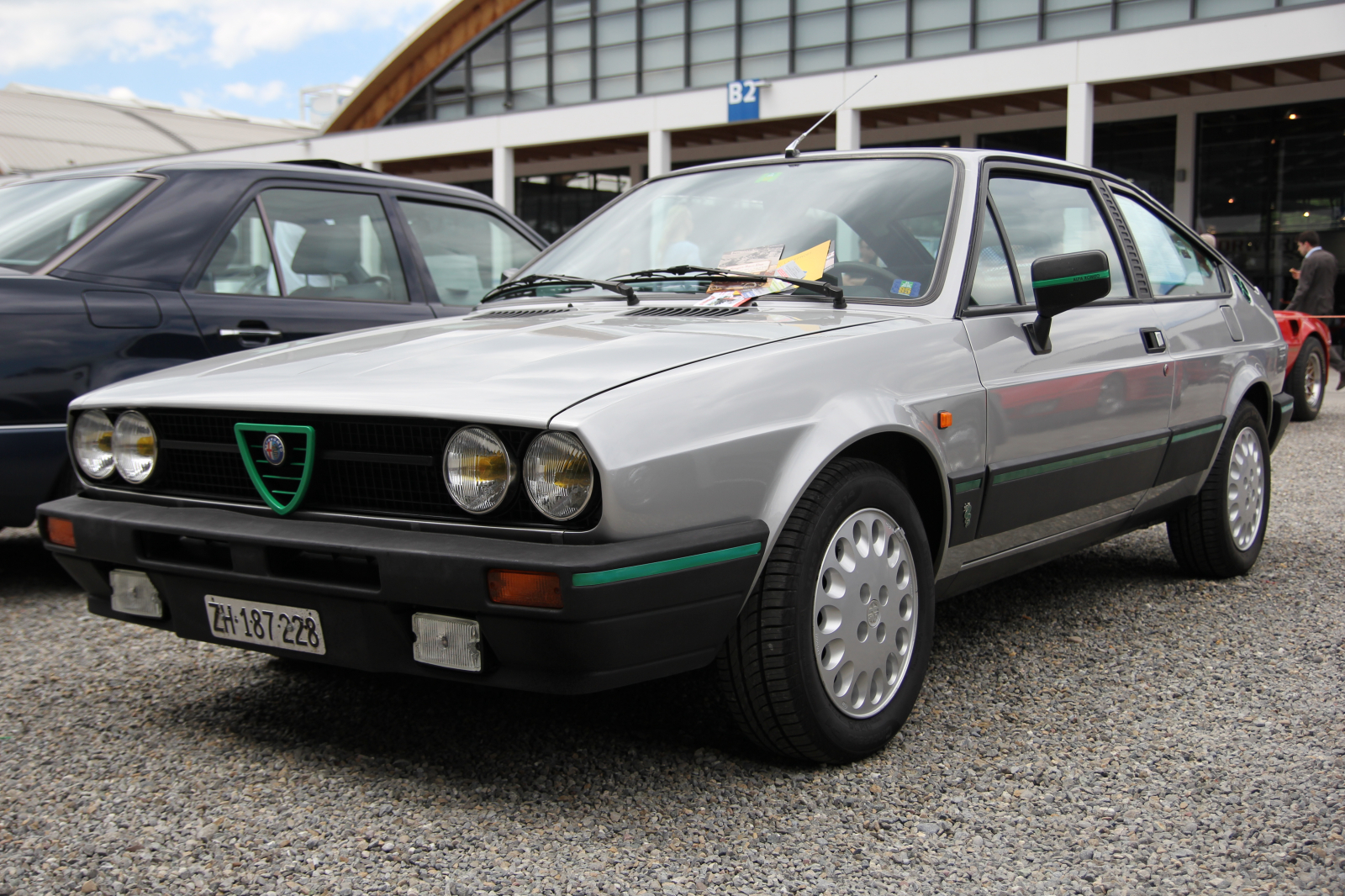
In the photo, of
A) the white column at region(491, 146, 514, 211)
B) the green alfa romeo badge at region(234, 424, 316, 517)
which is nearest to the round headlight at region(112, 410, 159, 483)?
the green alfa romeo badge at region(234, 424, 316, 517)

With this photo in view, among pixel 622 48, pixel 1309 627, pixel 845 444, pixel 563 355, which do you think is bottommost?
pixel 1309 627

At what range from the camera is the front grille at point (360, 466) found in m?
2.40

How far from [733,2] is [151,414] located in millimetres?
24947

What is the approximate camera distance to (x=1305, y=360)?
10.5 m

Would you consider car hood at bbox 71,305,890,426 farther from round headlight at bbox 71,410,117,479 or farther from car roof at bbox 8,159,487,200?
car roof at bbox 8,159,487,200

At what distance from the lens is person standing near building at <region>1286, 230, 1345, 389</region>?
1370 centimetres

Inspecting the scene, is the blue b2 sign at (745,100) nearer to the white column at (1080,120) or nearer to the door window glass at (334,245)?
the white column at (1080,120)

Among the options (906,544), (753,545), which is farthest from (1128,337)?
(753,545)

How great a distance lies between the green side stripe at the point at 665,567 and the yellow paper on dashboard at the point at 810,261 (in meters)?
1.12

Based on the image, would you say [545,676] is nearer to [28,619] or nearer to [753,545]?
[753,545]

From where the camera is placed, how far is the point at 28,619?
14.0 ft

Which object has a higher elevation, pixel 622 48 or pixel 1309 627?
pixel 622 48

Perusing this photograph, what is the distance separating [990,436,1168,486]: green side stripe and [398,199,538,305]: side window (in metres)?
3.15

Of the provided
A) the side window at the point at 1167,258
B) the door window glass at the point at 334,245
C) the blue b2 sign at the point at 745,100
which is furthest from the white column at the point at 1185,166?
the door window glass at the point at 334,245
